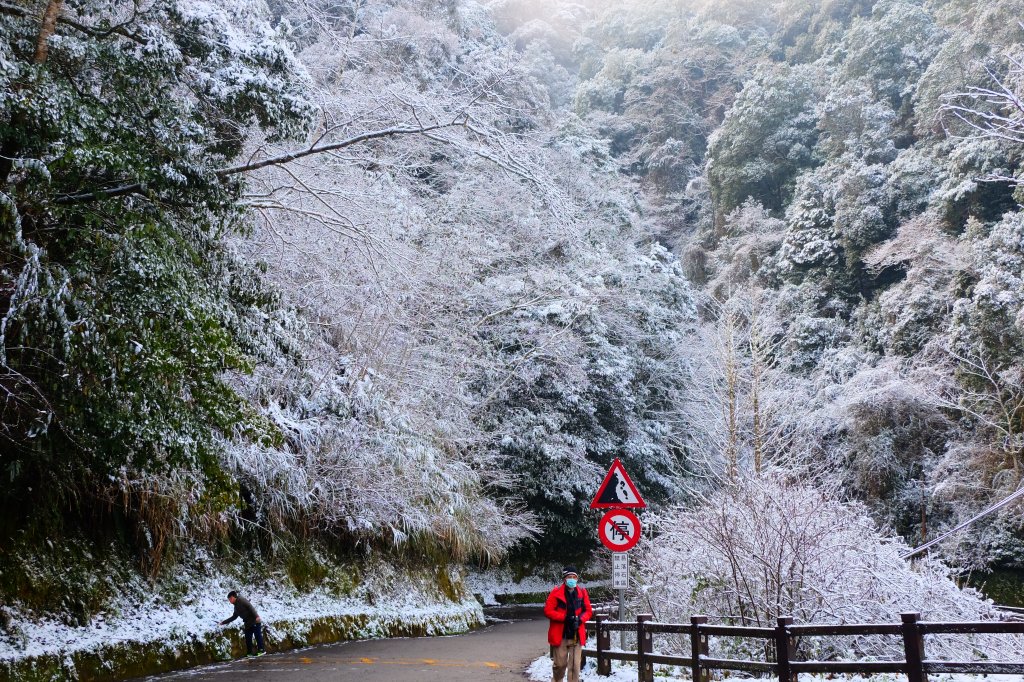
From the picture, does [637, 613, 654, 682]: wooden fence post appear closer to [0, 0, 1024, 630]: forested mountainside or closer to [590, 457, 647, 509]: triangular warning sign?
[590, 457, 647, 509]: triangular warning sign

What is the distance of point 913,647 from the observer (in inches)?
264

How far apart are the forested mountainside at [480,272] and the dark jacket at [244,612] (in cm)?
115

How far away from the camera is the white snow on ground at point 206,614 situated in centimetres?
898

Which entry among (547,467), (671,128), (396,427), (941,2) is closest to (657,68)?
(671,128)

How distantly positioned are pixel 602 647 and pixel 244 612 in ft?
17.2

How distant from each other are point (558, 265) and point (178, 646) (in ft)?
64.6

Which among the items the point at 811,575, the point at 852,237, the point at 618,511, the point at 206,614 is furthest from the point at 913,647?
the point at 852,237

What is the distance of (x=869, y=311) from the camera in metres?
32.7

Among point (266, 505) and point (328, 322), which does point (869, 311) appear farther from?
point (266, 505)

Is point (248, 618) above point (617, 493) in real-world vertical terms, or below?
below

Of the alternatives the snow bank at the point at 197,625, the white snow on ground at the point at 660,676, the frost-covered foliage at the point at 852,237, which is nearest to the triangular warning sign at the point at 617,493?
the white snow on ground at the point at 660,676

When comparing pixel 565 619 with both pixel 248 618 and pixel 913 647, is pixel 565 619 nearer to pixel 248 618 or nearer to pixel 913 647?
pixel 913 647

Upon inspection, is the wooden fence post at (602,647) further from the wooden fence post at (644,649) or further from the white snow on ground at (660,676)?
the wooden fence post at (644,649)

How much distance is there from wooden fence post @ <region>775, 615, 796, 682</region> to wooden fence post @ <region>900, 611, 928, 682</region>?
42.1 inches
